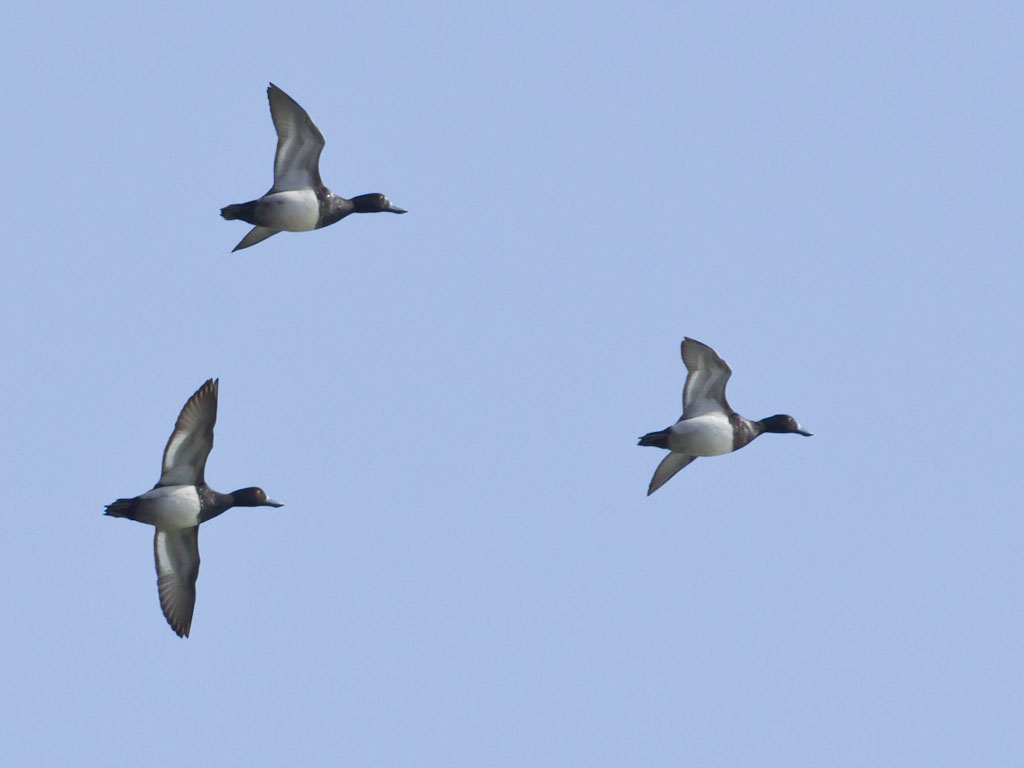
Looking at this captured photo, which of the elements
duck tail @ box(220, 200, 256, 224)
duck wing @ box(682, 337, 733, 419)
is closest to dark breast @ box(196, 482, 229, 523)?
duck tail @ box(220, 200, 256, 224)

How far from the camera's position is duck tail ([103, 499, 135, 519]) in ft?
73.2

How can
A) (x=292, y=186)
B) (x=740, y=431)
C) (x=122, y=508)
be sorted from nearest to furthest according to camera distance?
(x=122, y=508) → (x=740, y=431) → (x=292, y=186)

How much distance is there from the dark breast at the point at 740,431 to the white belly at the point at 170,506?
733 cm

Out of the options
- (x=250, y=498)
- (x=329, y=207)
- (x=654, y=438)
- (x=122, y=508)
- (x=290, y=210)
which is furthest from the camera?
(x=329, y=207)

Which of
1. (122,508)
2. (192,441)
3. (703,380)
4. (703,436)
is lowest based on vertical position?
(122,508)

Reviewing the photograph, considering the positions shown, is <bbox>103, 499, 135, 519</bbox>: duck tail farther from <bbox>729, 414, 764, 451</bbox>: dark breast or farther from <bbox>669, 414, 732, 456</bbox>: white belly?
<bbox>729, 414, 764, 451</bbox>: dark breast

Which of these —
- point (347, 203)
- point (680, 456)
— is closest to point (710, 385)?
point (680, 456)

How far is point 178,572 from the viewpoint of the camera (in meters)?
23.4

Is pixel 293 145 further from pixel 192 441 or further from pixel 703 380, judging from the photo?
pixel 703 380

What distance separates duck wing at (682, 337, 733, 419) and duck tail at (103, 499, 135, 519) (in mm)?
7528

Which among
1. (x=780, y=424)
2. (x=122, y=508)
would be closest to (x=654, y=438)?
(x=780, y=424)

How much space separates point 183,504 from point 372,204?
21.4ft

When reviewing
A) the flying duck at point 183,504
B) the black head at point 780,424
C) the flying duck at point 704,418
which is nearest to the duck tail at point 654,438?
the flying duck at point 704,418

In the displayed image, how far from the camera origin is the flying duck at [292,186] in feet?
82.8
